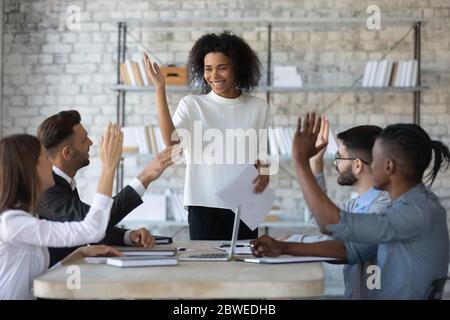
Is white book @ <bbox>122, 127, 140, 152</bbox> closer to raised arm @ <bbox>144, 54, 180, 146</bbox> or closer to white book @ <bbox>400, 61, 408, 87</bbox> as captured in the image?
white book @ <bbox>400, 61, 408, 87</bbox>

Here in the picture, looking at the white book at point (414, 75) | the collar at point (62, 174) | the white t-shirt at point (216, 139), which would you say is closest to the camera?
the collar at point (62, 174)

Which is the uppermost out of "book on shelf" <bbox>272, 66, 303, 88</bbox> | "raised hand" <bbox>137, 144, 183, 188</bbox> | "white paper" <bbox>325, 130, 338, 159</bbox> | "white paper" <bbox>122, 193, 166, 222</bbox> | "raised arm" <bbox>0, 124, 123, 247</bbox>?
"book on shelf" <bbox>272, 66, 303, 88</bbox>

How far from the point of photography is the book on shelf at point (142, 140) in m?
5.71

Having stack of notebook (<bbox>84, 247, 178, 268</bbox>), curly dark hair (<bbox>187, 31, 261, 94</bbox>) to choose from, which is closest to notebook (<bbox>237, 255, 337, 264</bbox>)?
stack of notebook (<bbox>84, 247, 178, 268</bbox>)

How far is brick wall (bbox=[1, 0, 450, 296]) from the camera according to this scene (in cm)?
584

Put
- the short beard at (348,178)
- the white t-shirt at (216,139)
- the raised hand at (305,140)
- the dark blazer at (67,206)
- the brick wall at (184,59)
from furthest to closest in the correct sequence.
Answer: the brick wall at (184,59) → the white t-shirt at (216,139) → the short beard at (348,178) → the dark blazer at (67,206) → the raised hand at (305,140)

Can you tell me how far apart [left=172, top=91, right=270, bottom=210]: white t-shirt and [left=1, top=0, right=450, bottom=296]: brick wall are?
8.12ft

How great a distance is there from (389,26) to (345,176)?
316cm

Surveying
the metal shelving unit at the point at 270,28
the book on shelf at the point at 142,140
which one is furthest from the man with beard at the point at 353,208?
the book on shelf at the point at 142,140

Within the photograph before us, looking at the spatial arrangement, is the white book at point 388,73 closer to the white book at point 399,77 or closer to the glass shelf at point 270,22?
the white book at point 399,77

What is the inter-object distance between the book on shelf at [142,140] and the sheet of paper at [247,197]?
271cm

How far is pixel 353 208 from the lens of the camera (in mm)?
2988

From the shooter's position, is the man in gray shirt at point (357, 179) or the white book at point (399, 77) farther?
the white book at point (399, 77)
